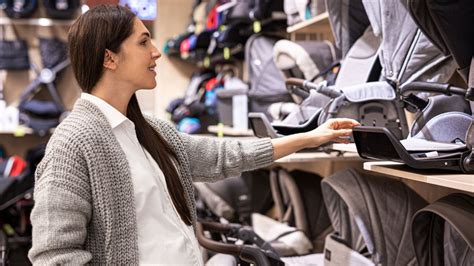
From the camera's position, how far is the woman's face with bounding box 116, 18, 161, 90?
1648 millimetres

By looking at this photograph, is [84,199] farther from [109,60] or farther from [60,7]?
[60,7]

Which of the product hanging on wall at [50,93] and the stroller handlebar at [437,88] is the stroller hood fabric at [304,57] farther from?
the product hanging on wall at [50,93]

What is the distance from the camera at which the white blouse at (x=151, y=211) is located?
158 centimetres

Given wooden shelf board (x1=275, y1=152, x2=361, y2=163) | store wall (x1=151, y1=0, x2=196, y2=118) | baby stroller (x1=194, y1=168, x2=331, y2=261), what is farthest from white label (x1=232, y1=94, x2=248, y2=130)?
store wall (x1=151, y1=0, x2=196, y2=118)

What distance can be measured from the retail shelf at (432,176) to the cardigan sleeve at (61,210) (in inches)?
30.7

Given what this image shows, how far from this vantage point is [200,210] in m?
3.79

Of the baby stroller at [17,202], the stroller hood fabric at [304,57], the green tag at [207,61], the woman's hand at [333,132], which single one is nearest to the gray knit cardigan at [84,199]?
the woman's hand at [333,132]

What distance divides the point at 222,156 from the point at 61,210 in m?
0.65

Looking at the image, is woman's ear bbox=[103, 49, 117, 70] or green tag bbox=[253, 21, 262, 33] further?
green tag bbox=[253, 21, 262, 33]

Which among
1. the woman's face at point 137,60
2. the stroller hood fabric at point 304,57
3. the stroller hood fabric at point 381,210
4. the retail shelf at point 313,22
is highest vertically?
the retail shelf at point 313,22

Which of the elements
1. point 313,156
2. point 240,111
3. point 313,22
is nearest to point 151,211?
point 313,156

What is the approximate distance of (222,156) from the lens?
1.97 m

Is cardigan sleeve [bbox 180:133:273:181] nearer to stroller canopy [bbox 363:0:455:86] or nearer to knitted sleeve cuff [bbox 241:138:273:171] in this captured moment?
knitted sleeve cuff [bbox 241:138:273:171]

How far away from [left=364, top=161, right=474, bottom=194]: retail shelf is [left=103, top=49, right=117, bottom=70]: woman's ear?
29.9 inches
